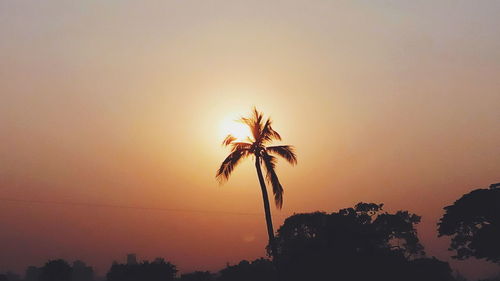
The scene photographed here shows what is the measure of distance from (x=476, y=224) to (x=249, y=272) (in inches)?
1830

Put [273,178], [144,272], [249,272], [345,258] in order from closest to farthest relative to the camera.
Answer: [273,178] → [345,258] → [144,272] → [249,272]

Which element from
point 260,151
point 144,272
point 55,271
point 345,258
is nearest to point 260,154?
point 260,151

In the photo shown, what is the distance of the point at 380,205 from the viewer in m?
67.5

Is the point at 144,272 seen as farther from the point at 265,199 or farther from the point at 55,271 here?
the point at 265,199

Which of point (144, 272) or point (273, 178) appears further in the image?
point (144, 272)

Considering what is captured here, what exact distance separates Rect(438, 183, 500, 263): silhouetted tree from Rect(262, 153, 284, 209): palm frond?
2411 cm

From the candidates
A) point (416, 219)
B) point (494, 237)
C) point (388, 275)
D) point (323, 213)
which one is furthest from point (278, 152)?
point (416, 219)

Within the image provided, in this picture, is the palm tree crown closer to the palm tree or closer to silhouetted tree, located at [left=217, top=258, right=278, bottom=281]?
the palm tree

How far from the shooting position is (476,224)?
40.3 metres

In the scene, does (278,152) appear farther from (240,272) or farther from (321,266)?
(240,272)

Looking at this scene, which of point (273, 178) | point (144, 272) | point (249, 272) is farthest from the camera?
point (249, 272)

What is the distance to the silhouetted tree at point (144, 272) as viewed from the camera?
66.9 m

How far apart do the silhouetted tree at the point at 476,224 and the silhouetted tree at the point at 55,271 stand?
6889 centimetres

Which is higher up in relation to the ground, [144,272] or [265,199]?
[144,272]
